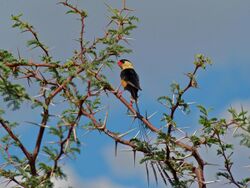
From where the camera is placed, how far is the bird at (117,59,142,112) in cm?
691

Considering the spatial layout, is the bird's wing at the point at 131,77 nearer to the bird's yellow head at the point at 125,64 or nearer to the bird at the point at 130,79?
the bird at the point at 130,79

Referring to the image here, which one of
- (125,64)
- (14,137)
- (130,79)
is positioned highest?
(125,64)

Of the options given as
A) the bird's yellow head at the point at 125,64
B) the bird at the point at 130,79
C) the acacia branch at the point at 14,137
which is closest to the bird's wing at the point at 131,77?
the bird at the point at 130,79

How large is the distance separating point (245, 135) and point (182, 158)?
0.60 metres

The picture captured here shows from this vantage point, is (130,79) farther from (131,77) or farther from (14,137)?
(14,137)

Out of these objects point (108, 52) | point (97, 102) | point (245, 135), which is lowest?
point (245, 135)

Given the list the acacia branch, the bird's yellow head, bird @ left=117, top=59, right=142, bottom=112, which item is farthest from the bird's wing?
the acacia branch

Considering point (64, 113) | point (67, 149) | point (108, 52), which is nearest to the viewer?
point (67, 149)

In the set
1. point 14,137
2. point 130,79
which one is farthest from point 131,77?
point 14,137

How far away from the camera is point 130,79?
7234 millimetres

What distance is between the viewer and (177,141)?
5.83 meters

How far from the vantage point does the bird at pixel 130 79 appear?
6910mm

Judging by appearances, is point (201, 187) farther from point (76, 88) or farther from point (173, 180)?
point (76, 88)

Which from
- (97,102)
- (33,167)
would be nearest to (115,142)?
(97,102)
